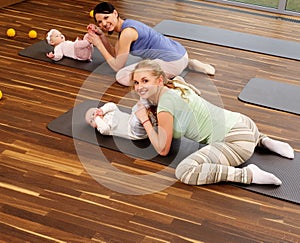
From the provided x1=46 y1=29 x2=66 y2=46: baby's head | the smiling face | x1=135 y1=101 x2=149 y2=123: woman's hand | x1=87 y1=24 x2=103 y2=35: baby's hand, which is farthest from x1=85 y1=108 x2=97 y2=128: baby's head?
x1=46 y1=29 x2=66 y2=46: baby's head

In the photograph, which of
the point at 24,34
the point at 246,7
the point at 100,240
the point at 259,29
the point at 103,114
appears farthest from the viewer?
the point at 246,7

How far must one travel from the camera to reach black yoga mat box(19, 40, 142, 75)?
3.83 m

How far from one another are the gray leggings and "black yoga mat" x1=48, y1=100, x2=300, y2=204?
0.23ft

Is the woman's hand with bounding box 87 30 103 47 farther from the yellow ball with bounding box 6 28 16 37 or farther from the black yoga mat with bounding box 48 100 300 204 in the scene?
the yellow ball with bounding box 6 28 16 37

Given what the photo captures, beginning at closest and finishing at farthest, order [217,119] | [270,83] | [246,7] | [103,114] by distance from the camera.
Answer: [217,119] → [103,114] → [270,83] → [246,7]

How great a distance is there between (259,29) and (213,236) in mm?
3083

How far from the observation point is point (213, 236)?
2.27 meters

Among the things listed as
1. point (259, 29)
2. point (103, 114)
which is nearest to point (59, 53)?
point (103, 114)

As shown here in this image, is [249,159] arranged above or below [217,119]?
below

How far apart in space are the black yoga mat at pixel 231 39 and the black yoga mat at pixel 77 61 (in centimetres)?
90

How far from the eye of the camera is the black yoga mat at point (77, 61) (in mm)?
3828

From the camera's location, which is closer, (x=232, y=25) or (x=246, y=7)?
(x=232, y=25)

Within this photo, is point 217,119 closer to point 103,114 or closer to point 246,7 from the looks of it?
point 103,114

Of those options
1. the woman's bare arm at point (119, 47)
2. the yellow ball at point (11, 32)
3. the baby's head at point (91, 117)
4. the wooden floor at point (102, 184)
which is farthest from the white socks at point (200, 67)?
the yellow ball at point (11, 32)
